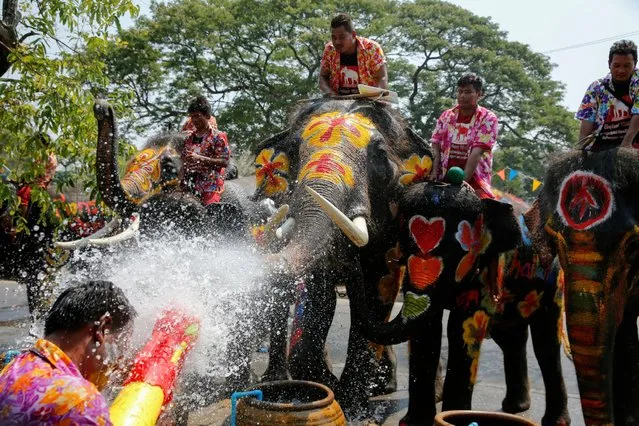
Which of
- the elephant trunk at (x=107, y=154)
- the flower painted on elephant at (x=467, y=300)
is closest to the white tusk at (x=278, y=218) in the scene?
the flower painted on elephant at (x=467, y=300)

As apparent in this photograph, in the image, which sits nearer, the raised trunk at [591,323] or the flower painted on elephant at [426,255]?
the raised trunk at [591,323]

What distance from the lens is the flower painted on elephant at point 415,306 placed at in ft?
15.6

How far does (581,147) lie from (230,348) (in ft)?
10.2

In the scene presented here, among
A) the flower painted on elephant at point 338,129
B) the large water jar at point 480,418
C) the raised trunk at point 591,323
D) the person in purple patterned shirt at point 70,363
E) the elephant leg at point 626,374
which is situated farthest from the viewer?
→ the flower painted on elephant at point 338,129

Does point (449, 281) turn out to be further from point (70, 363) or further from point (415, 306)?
point (70, 363)

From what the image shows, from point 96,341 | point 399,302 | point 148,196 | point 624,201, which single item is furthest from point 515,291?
point 399,302

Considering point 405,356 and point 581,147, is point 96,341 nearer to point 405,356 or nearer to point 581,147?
point 581,147

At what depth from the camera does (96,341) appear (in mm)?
2775

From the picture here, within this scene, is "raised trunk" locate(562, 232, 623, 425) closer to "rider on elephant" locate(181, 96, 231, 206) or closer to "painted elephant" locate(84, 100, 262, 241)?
"painted elephant" locate(84, 100, 262, 241)

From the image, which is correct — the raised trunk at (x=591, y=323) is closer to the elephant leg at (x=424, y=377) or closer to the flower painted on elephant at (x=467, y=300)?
the flower painted on elephant at (x=467, y=300)

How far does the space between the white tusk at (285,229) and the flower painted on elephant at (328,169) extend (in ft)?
1.14

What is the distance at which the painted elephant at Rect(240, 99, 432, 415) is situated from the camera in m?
5.04

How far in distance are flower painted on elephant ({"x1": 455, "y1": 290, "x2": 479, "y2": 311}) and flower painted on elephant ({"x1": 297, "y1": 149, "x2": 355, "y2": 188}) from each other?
3.78 feet

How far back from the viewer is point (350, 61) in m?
6.61
